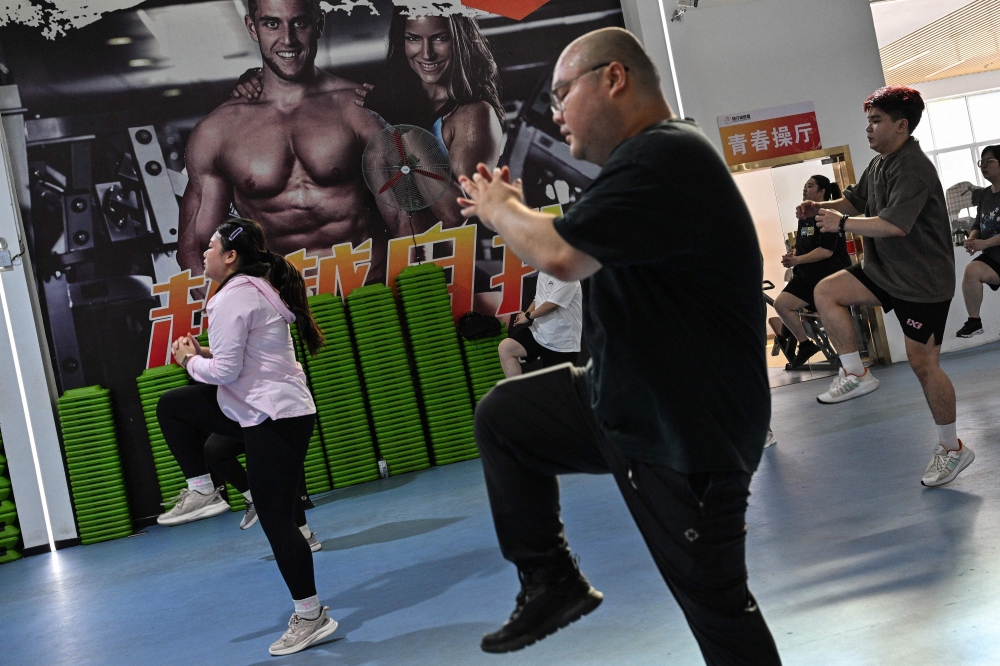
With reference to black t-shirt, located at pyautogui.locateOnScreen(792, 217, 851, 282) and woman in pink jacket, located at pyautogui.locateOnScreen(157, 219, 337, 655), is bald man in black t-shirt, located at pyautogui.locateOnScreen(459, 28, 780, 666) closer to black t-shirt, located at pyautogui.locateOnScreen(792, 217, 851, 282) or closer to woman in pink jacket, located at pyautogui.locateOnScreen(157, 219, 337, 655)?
woman in pink jacket, located at pyautogui.locateOnScreen(157, 219, 337, 655)

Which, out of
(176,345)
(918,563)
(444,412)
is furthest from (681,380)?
(444,412)

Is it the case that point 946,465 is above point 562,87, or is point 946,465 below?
below

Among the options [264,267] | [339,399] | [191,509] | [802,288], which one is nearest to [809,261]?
[802,288]

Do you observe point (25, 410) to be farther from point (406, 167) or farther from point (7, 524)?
point (406, 167)

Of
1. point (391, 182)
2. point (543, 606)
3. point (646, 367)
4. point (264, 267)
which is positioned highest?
point (391, 182)

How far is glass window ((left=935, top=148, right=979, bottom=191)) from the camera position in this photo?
12.4m

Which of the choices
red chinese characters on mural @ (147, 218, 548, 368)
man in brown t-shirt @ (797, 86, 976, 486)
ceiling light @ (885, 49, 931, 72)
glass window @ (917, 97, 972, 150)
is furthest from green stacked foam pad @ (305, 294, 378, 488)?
glass window @ (917, 97, 972, 150)

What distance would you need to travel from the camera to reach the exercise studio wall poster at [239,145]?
8109 mm

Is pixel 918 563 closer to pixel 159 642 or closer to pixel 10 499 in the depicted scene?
pixel 159 642

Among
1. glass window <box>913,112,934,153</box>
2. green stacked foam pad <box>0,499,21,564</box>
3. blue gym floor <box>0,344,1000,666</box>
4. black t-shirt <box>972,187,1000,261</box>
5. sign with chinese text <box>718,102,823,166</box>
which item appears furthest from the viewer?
glass window <box>913,112,934,153</box>

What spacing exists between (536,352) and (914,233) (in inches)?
141

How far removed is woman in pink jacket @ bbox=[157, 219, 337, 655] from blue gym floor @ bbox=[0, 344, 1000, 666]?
0.32 meters

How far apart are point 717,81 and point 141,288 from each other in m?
6.26

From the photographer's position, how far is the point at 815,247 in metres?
8.05
